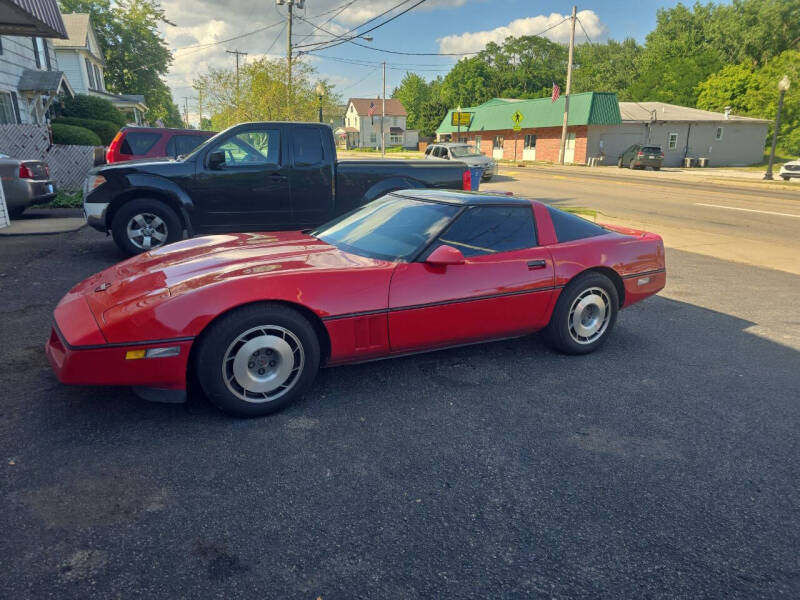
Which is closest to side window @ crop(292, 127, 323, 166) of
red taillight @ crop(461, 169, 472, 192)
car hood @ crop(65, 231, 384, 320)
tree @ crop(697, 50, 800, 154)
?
red taillight @ crop(461, 169, 472, 192)

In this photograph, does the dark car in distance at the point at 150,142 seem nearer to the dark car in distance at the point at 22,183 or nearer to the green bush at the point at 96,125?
the dark car in distance at the point at 22,183

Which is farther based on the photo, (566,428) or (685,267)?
(685,267)

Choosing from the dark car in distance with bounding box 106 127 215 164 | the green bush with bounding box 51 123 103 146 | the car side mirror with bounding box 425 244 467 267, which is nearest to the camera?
the car side mirror with bounding box 425 244 467 267

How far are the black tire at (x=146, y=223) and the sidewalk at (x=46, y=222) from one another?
345cm

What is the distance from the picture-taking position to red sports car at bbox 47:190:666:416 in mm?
3119

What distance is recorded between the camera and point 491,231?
4215 millimetres

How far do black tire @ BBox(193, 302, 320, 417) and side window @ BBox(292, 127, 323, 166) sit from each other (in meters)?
4.89

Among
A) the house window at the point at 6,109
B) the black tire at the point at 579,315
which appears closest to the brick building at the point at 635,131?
the house window at the point at 6,109

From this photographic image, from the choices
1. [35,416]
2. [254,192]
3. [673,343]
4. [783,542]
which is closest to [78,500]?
[35,416]

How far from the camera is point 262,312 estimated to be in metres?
3.24

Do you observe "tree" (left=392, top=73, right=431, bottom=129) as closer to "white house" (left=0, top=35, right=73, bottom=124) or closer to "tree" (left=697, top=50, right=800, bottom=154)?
"tree" (left=697, top=50, right=800, bottom=154)

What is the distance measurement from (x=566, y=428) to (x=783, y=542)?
1.19 metres

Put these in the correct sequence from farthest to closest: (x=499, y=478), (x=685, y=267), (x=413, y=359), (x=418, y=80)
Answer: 1. (x=418, y=80)
2. (x=685, y=267)
3. (x=413, y=359)
4. (x=499, y=478)

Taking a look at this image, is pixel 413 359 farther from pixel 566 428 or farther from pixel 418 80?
pixel 418 80
